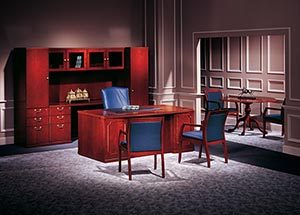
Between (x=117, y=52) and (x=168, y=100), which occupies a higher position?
(x=117, y=52)

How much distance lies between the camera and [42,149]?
29.0 feet


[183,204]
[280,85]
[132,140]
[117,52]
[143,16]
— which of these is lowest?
[183,204]

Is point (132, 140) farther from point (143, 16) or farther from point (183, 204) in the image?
point (143, 16)

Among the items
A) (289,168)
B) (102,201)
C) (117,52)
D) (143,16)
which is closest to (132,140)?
(102,201)

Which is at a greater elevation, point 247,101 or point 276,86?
point 276,86

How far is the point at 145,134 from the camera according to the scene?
267 inches

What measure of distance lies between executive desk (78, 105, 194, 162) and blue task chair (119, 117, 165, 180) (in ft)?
2.87

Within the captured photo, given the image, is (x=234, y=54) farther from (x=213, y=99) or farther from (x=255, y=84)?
(x=213, y=99)

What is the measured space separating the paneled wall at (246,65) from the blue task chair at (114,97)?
2961 mm

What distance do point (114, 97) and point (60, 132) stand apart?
1242mm

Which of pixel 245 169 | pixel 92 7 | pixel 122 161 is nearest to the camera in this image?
pixel 245 169

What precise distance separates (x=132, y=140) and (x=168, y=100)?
12.9 feet

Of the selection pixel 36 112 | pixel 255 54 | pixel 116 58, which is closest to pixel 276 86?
pixel 255 54

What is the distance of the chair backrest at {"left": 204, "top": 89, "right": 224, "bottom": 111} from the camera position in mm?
10625
